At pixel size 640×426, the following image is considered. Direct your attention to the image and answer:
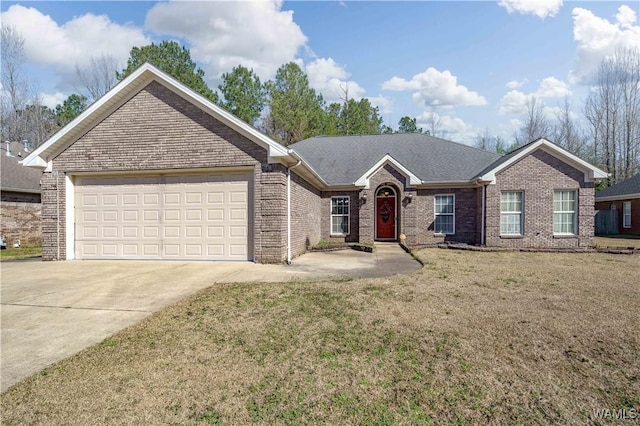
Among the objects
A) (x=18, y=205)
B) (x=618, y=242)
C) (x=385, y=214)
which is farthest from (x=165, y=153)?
(x=618, y=242)

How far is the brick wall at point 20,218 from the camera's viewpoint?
54.5ft

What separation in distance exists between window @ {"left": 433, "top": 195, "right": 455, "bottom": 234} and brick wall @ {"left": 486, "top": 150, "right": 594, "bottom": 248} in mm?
1896

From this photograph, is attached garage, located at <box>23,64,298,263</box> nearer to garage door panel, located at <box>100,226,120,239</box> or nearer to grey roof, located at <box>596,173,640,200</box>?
garage door panel, located at <box>100,226,120,239</box>

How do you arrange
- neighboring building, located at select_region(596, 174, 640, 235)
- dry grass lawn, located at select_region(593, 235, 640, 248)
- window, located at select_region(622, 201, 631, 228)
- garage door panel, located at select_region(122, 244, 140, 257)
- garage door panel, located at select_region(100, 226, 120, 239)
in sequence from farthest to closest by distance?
window, located at select_region(622, 201, 631, 228) → neighboring building, located at select_region(596, 174, 640, 235) → dry grass lawn, located at select_region(593, 235, 640, 248) → garage door panel, located at select_region(100, 226, 120, 239) → garage door panel, located at select_region(122, 244, 140, 257)

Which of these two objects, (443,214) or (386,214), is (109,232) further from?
(443,214)

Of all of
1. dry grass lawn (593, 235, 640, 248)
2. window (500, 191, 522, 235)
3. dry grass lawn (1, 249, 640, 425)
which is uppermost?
window (500, 191, 522, 235)

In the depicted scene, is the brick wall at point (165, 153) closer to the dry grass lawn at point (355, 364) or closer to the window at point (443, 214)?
the dry grass lawn at point (355, 364)

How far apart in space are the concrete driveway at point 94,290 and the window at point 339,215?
15.2 feet

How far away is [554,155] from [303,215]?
10.4 meters

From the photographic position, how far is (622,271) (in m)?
9.07

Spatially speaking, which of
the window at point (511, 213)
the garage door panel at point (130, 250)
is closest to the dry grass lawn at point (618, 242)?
the window at point (511, 213)

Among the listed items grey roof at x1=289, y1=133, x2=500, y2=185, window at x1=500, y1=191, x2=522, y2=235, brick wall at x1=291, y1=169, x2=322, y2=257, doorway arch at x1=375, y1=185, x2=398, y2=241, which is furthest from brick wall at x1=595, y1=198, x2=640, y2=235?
brick wall at x1=291, y1=169, x2=322, y2=257

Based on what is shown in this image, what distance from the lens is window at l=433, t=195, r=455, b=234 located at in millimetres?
16234

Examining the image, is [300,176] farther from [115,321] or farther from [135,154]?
[115,321]
